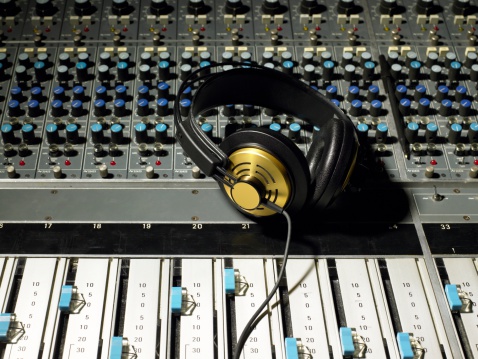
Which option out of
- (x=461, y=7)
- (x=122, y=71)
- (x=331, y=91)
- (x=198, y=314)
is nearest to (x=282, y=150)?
(x=198, y=314)

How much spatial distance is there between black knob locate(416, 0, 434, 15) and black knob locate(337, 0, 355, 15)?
258mm

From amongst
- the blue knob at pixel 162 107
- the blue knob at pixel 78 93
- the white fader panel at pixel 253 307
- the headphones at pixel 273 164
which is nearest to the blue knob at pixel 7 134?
the blue knob at pixel 78 93

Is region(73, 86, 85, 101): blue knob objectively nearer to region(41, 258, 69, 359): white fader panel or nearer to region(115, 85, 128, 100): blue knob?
region(115, 85, 128, 100): blue knob

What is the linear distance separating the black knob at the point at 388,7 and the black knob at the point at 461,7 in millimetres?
234

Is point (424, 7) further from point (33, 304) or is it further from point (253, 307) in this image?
point (33, 304)

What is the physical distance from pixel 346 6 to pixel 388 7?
16 cm

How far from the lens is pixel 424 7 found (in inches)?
94.4

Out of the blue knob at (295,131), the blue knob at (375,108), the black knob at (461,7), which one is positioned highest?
the black knob at (461,7)

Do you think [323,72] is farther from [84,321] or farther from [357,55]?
[84,321]

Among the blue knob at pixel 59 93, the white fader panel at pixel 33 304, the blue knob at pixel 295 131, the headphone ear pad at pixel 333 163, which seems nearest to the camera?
the white fader panel at pixel 33 304

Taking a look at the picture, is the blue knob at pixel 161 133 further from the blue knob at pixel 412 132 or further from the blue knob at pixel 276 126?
the blue knob at pixel 412 132

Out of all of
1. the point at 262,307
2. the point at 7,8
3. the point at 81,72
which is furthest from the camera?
the point at 7,8

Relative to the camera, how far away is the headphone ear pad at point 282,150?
1.59 m

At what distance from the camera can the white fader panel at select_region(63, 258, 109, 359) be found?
1.51 m
